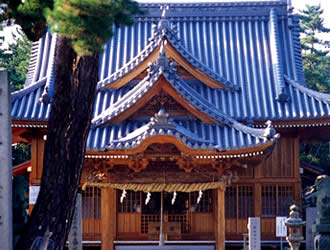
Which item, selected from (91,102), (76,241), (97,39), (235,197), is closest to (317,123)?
(235,197)

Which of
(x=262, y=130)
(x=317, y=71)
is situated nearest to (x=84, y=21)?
(x=262, y=130)

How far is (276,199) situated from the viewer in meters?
19.2

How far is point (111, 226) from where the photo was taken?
17984 mm

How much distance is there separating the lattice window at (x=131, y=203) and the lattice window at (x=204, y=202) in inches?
58.2

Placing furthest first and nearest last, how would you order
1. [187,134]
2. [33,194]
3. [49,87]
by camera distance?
[49,87]
[33,194]
[187,134]

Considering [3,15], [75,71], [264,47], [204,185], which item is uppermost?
[264,47]

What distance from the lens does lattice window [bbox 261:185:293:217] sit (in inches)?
755

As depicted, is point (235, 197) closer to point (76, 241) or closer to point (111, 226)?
point (111, 226)

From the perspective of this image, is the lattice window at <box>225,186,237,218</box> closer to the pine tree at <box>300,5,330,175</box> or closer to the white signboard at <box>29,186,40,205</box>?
the white signboard at <box>29,186,40,205</box>

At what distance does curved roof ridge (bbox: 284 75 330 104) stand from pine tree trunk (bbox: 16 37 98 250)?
10.1 metres

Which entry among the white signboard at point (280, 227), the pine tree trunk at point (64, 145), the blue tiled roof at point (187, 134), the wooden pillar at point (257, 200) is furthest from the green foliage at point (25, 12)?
the wooden pillar at point (257, 200)

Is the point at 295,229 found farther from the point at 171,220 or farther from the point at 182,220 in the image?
the point at 171,220

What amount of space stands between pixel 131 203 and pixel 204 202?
6.60 feet

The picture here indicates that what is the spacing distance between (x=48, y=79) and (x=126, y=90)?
7.44ft
